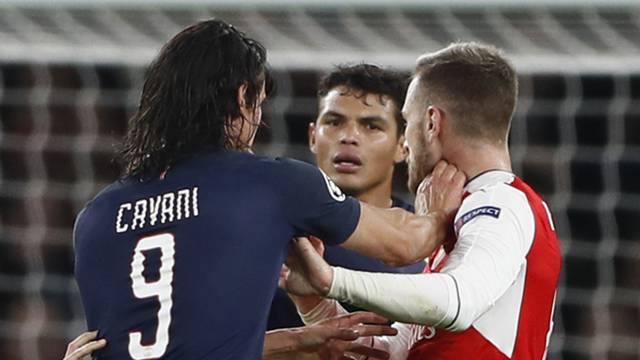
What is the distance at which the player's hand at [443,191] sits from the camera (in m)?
3.42

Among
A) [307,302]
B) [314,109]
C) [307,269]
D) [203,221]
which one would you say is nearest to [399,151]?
[307,302]

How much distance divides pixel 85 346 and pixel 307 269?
0.55 metres

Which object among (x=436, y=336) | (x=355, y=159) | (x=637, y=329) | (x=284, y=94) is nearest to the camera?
(x=436, y=336)

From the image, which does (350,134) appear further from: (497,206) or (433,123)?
(497,206)

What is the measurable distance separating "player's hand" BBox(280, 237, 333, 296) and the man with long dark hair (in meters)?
0.06

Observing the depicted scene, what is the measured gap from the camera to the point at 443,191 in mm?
3461

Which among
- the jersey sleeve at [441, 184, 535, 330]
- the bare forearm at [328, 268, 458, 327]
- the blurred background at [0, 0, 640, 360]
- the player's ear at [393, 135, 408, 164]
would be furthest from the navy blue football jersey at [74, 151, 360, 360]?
the blurred background at [0, 0, 640, 360]

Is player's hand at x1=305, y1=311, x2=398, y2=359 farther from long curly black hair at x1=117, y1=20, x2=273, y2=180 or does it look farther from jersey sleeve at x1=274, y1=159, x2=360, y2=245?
long curly black hair at x1=117, y1=20, x2=273, y2=180

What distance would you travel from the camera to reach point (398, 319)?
3.19 metres

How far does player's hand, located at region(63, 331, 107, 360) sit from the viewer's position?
10.2ft

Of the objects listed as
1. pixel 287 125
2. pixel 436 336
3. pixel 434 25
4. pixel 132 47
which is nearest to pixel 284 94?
pixel 287 125

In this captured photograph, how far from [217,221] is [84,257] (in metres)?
0.36

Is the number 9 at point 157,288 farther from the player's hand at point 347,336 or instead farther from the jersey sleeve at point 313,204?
the player's hand at point 347,336

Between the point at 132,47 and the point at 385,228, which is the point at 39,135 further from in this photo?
the point at 385,228
